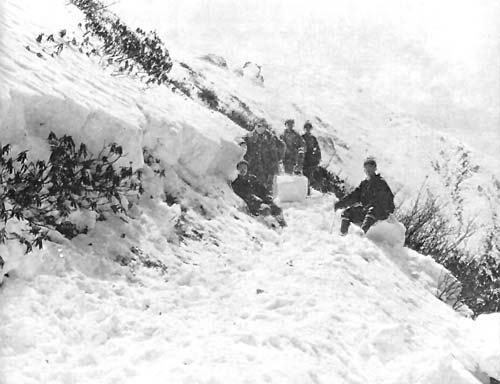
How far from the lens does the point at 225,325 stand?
502 centimetres

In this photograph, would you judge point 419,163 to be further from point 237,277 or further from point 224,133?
point 237,277

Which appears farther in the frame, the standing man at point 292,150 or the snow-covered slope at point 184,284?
the standing man at point 292,150

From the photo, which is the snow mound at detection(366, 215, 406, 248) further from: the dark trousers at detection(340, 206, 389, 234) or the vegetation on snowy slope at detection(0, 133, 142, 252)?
the vegetation on snowy slope at detection(0, 133, 142, 252)

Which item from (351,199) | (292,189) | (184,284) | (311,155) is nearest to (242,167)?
(292,189)

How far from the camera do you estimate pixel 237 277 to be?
21.2 feet

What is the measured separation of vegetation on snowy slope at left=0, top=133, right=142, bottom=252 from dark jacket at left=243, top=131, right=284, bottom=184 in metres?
4.95

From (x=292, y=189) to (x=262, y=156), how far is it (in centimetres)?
137

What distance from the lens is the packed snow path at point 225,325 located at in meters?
3.89

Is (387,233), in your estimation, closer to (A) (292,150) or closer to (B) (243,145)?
(B) (243,145)

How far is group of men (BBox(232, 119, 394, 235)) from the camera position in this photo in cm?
971

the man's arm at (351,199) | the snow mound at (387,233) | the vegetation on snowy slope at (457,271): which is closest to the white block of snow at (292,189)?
the man's arm at (351,199)

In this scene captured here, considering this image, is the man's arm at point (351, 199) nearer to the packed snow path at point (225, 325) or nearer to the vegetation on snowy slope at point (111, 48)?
the packed snow path at point (225, 325)

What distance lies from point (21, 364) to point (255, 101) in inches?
749

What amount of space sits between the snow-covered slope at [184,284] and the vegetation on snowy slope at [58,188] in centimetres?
15
